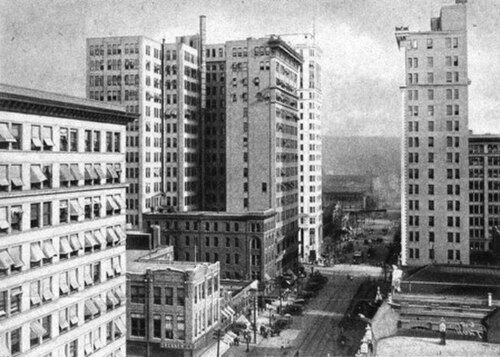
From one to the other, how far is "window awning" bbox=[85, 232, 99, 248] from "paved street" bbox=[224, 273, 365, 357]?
98.4ft

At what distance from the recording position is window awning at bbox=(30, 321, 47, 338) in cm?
4435

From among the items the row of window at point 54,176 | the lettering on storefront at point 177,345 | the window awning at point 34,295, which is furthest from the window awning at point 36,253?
the lettering on storefront at point 177,345

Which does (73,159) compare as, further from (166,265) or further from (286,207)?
(286,207)

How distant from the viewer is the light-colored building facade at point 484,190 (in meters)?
140

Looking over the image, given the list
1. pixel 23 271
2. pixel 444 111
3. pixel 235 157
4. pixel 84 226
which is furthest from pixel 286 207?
pixel 23 271

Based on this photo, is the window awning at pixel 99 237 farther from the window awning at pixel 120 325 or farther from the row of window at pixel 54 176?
the window awning at pixel 120 325

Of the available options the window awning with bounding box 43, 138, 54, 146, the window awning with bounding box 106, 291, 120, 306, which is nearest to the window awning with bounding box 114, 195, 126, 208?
the window awning with bounding box 106, 291, 120, 306

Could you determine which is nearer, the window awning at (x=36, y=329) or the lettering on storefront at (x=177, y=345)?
the window awning at (x=36, y=329)

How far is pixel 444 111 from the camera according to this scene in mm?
100812

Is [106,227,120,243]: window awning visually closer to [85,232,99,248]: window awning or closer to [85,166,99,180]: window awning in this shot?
[85,232,99,248]: window awning

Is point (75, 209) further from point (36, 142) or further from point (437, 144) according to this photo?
point (437, 144)

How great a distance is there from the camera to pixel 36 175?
4528 cm

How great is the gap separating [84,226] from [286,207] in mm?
79675

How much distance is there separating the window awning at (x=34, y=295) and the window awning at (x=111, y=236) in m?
11.2
